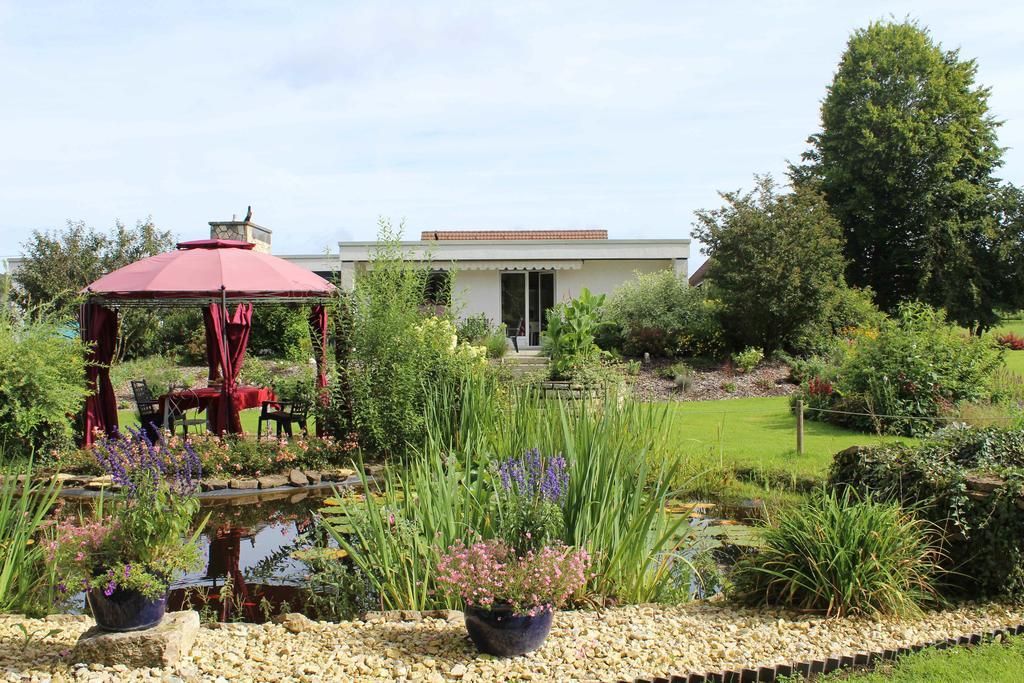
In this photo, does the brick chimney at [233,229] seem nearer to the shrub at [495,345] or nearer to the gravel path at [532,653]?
the shrub at [495,345]

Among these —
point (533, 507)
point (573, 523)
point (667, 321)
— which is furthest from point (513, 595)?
point (667, 321)

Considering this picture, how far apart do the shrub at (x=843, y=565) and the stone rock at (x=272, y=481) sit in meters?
5.67

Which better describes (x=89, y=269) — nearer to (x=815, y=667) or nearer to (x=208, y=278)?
(x=208, y=278)

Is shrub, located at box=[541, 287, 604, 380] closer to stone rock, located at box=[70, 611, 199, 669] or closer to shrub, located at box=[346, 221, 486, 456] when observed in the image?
shrub, located at box=[346, 221, 486, 456]

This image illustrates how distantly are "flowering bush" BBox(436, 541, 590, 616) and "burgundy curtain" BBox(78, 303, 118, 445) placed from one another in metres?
7.88

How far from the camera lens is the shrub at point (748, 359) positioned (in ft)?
61.0

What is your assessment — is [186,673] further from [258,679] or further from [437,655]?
[437,655]

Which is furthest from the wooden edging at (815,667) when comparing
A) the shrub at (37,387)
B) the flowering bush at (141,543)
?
the shrub at (37,387)

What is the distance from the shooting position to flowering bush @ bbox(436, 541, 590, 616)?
397cm

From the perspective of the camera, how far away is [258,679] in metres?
3.89

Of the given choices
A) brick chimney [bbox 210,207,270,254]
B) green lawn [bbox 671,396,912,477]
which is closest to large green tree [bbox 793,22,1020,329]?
green lawn [bbox 671,396,912,477]

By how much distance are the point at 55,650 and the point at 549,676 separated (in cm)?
250

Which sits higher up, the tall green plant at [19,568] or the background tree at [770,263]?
the background tree at [770,263]

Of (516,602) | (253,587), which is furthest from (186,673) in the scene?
(253,587)
